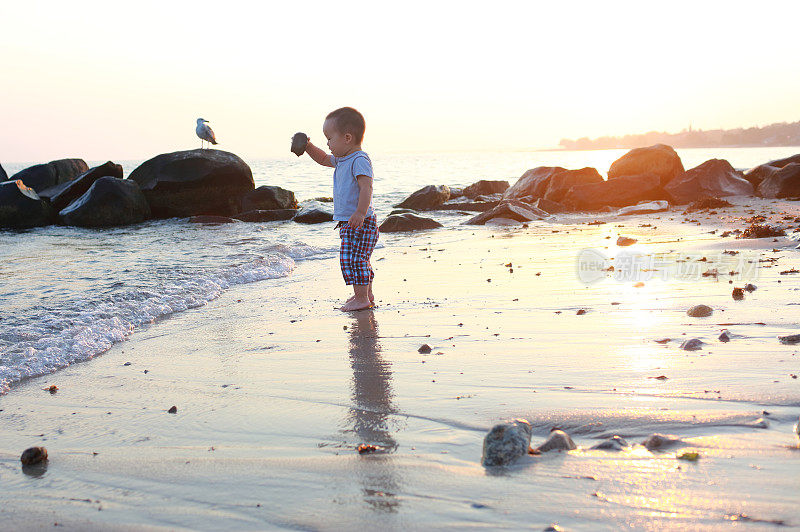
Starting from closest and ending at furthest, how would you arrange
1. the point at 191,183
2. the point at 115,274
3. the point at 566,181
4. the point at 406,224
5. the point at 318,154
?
the point at 318,154 < the point at 115,274 < the point at 406,224 < the point at 566,181 < the point at 191,183

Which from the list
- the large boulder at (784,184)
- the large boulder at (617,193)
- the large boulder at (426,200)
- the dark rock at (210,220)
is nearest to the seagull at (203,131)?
the dark rock at (210,220)

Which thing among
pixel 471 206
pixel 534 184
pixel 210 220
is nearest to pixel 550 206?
pixel 534 184

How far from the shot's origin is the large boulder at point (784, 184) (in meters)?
14.7

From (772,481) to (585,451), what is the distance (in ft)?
1.88

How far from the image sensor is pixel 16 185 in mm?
16812

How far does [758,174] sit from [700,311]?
1451cm

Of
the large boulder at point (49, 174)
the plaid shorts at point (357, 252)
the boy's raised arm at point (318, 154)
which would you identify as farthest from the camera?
the large boulder at point (49, 174)

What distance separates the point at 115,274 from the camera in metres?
7.82

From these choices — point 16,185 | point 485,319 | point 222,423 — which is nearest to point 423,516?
point 222,423

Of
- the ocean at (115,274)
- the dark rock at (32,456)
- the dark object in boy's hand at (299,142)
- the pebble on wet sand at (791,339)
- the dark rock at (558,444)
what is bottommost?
the ocean at (115,274)

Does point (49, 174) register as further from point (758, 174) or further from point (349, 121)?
point (758, 174)

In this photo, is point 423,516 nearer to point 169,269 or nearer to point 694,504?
point 694,504

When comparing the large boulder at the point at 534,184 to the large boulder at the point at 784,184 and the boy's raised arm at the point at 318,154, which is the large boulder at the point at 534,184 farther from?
the boy's raised arm at the point at 318,154

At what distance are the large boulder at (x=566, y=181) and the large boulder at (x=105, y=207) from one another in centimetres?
1065
